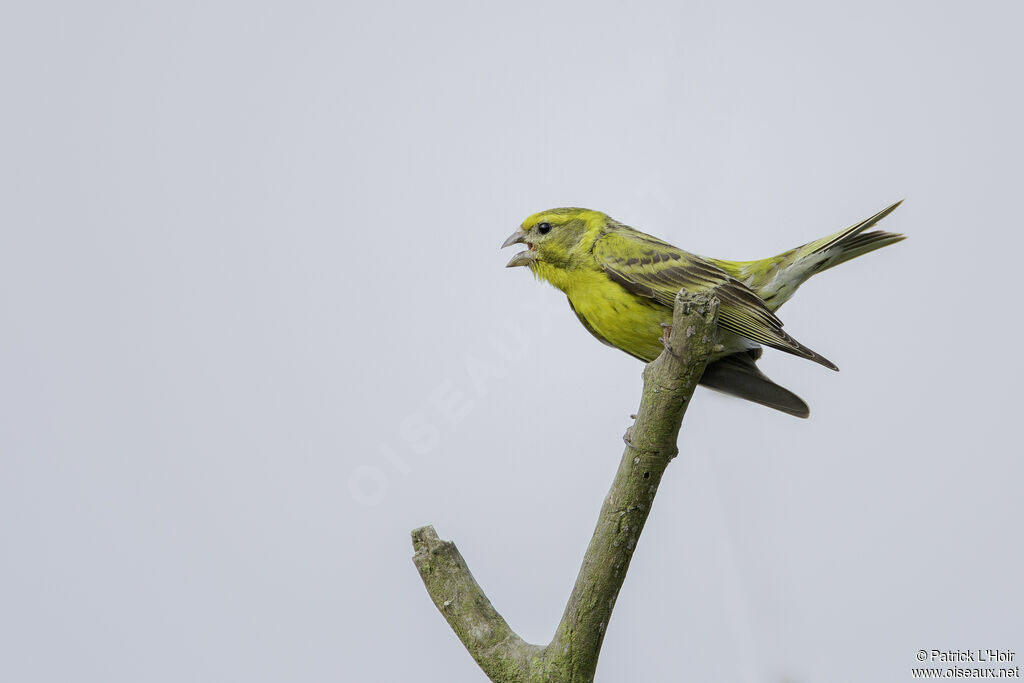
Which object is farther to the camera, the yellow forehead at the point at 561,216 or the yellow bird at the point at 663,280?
the yellow forehead at the point at 561,216

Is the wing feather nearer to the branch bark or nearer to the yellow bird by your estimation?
the yellow bird

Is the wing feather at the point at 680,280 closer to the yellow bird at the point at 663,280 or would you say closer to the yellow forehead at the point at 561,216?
the yellow bird at the point at 663,280

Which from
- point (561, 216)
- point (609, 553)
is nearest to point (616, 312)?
point (561, 216)

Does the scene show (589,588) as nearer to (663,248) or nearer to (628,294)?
(628,294)

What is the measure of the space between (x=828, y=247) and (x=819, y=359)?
1014mm

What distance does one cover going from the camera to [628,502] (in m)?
3.68

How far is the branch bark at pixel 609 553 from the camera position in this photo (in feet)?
11.3

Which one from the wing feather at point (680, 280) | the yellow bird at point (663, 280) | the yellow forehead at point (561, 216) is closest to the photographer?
the wing feather at point (680, 280)

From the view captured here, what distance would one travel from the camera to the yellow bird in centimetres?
445

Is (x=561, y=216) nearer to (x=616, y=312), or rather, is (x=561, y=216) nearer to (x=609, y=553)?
(x=616, y=312)

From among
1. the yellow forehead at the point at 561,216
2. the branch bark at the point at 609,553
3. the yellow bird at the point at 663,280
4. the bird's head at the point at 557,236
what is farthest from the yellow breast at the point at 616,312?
the branch bark at the point at 609,553

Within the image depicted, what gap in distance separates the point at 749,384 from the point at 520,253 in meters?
1.52

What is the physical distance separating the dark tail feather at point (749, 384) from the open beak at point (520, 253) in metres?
1.21

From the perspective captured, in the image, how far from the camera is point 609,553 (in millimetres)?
3682
